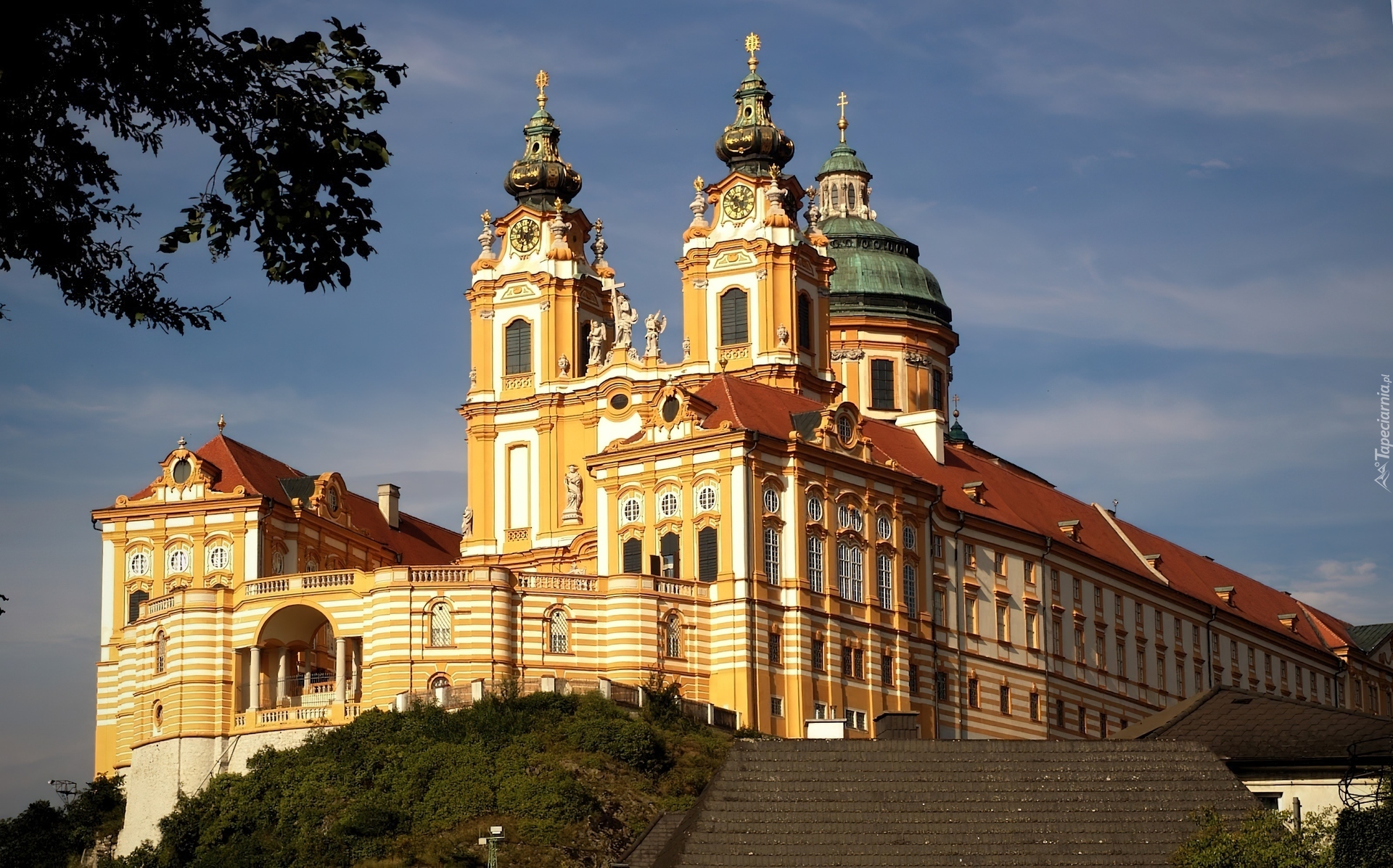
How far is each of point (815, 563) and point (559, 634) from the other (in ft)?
32.7

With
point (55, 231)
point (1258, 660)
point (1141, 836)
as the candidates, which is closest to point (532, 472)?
point (1258, 660)

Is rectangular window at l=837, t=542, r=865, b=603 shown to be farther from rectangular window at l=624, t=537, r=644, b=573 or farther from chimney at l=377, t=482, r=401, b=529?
chimney at l=377, t=482, r=401, b=529

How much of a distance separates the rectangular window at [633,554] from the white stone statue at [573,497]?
1231 cm

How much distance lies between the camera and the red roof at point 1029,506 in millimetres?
93312

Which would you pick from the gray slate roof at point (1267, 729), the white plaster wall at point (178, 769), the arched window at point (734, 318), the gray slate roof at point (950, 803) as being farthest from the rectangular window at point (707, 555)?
the gray slate roof at point (950, 803)

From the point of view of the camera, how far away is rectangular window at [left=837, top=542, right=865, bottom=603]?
90.8 meters

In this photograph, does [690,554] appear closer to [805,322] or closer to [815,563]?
[815,563]

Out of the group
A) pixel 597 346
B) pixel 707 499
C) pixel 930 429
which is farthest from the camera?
pixel 930 429

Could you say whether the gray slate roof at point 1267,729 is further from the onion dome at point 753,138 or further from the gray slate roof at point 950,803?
the onion dome at point 753,138

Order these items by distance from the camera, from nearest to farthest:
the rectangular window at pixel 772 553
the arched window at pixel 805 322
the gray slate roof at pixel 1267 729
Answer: the gray slate roof at pixel 1267 729
the rectangular window at pixel 772 553
the arched window at pixel 805 322

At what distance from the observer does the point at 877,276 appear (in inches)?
4938

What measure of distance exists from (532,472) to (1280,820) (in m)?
61.2

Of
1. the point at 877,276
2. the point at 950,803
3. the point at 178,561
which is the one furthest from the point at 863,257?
the point at 950,803

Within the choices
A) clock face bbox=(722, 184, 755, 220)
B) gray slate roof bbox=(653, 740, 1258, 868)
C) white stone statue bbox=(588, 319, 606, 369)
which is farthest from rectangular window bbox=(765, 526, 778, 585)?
gray slate roof bbox=(653, 740, 1258, 868)
